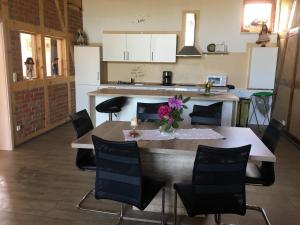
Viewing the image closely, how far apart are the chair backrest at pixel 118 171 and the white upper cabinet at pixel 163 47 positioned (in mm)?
4861

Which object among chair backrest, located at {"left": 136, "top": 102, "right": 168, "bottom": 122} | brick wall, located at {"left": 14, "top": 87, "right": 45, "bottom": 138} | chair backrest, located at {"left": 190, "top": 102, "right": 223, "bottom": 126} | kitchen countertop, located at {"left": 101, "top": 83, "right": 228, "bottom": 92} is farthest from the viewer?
kitchen countertop, located at {"left": 101, "top": 83, "right": 228, "bottom": 92}

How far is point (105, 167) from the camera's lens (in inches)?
77.7

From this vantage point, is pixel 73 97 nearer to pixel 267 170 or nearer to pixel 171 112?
pixel 171 112

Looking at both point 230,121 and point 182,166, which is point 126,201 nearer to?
point 182,166

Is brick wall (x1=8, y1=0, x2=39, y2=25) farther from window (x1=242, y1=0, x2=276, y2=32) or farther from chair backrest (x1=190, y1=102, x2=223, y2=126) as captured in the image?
window (x1=242, y1=0, x2=276, y2=32)

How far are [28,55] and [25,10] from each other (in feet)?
2.63

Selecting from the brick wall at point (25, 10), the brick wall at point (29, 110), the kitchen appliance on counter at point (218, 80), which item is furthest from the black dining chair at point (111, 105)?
the kitchen appliance on counter at point (218, 80)

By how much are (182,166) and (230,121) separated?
2.06 m

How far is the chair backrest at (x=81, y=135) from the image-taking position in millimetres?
2586

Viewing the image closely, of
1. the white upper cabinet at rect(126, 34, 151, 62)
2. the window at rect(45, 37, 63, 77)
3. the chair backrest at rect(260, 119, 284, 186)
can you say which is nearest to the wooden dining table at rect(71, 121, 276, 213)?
the chair backrest at rect(260, 119, 284, 186)

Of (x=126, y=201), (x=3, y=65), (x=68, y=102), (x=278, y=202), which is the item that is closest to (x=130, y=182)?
(x=126, y=201)

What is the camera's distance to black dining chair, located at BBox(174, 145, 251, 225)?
1750 mm

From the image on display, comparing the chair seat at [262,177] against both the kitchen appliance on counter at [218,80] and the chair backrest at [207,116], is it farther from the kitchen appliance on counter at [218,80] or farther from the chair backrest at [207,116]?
the kitchen appliance on counter at [218,80]

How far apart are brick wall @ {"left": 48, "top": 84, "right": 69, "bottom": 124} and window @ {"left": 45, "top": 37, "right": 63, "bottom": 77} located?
32 centimetres
